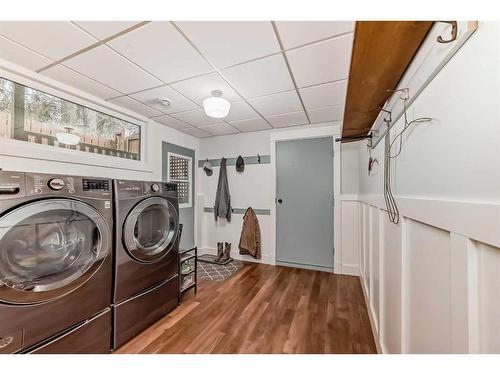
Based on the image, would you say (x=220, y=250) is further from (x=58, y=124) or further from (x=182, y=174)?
Result: (x=58, y=124)

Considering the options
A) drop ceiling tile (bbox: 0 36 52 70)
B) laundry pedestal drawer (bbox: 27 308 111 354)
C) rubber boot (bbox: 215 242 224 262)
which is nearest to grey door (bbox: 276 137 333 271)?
rubber boot (bbox: 215 242 224 262)

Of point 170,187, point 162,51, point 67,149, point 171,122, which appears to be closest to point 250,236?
point 170,187

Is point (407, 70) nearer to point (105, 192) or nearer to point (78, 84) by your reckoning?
point (105, 192)

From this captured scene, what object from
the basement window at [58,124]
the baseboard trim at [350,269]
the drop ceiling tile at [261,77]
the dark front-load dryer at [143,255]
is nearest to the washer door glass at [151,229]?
the dark front-load dryer at [143,255]

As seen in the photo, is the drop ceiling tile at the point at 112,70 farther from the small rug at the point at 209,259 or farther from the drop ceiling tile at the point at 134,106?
the small rug at the point at 209,259

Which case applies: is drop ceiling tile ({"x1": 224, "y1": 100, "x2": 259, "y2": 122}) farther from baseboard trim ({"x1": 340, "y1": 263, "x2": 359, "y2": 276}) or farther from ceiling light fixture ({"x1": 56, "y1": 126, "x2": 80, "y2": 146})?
baseboard trim ({"x1": 340, "y1": 263, "x2": 359, "y2": 276})

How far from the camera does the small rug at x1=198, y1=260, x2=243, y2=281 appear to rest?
2684 millimetres

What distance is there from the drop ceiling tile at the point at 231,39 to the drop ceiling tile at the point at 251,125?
4.34ft

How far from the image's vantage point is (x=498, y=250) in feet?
1.43

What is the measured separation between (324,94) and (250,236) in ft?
7.28

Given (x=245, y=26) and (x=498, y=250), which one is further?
(x=245, y=26)

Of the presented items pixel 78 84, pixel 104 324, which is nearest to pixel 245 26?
pixel 78 84

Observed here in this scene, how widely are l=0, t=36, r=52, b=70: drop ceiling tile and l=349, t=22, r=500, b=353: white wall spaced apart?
2.33m
